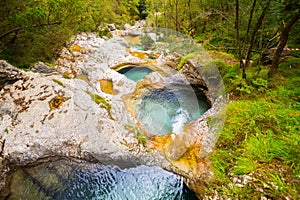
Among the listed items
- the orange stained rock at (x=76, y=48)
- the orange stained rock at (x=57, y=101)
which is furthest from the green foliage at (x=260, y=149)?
the orange stained rock at (x=76, y=48)

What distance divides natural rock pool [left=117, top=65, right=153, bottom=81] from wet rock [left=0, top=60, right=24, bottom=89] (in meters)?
4.58

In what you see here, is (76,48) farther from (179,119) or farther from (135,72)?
(179,119)

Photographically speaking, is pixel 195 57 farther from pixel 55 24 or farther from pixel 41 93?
pixel 41 93

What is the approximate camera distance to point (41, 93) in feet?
14.9

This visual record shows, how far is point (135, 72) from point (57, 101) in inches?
198

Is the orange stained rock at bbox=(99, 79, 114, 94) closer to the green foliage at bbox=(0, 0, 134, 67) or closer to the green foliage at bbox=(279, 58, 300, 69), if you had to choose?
the green foliage at bbox=(0, 0, 134, 67)

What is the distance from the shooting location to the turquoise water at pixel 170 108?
5306mm

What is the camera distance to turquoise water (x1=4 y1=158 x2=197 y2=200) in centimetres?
353

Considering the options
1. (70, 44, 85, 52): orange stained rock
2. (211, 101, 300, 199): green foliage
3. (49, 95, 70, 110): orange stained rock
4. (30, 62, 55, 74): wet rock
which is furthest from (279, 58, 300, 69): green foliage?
(70, 44, 85, 52): orange stained rock

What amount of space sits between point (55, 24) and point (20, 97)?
2385mm

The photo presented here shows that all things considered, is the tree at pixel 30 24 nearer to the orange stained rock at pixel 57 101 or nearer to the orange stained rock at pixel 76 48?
the orange stained rock at pixel 57 101

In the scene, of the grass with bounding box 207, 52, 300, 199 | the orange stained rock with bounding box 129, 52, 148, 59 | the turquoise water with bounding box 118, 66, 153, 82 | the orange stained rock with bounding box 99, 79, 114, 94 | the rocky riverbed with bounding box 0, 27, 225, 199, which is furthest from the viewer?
the orange stained rock with bounding box 129, 52, 148, 59

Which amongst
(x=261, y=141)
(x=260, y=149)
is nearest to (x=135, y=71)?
(x=261, y=141)

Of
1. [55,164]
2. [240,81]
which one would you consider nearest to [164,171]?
[55,164]
